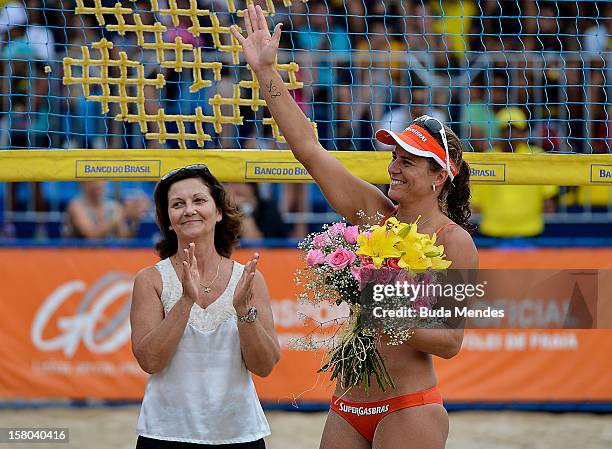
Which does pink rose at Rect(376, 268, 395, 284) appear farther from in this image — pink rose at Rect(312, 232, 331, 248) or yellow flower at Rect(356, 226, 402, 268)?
pink rose at Rect(312, 232, 331, 248)

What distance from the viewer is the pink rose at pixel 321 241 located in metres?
3.78

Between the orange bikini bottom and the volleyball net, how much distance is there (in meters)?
1.30

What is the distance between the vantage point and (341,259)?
3.65 metres

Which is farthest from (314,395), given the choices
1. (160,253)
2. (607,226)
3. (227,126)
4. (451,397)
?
(160,253)

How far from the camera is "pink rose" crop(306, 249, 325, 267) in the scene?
12.2ft

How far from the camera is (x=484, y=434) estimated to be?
7820 millimetres

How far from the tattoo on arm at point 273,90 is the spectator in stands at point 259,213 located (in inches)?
207

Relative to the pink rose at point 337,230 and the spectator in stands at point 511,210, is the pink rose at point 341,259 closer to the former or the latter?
the pink rose at point 337,230

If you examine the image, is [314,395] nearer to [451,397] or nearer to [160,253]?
[451,397]

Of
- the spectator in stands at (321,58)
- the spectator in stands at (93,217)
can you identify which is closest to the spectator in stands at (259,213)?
the spectator in stands at (321,58)

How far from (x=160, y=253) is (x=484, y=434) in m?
4.31

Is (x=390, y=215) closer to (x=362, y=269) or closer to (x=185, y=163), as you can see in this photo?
(x=362, y=269)

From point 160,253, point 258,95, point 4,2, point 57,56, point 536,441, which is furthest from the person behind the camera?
point 57,56

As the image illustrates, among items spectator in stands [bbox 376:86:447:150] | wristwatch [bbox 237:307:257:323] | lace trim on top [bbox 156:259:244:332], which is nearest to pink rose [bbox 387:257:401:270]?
wristwatch [bbox 237:307:257:323]
